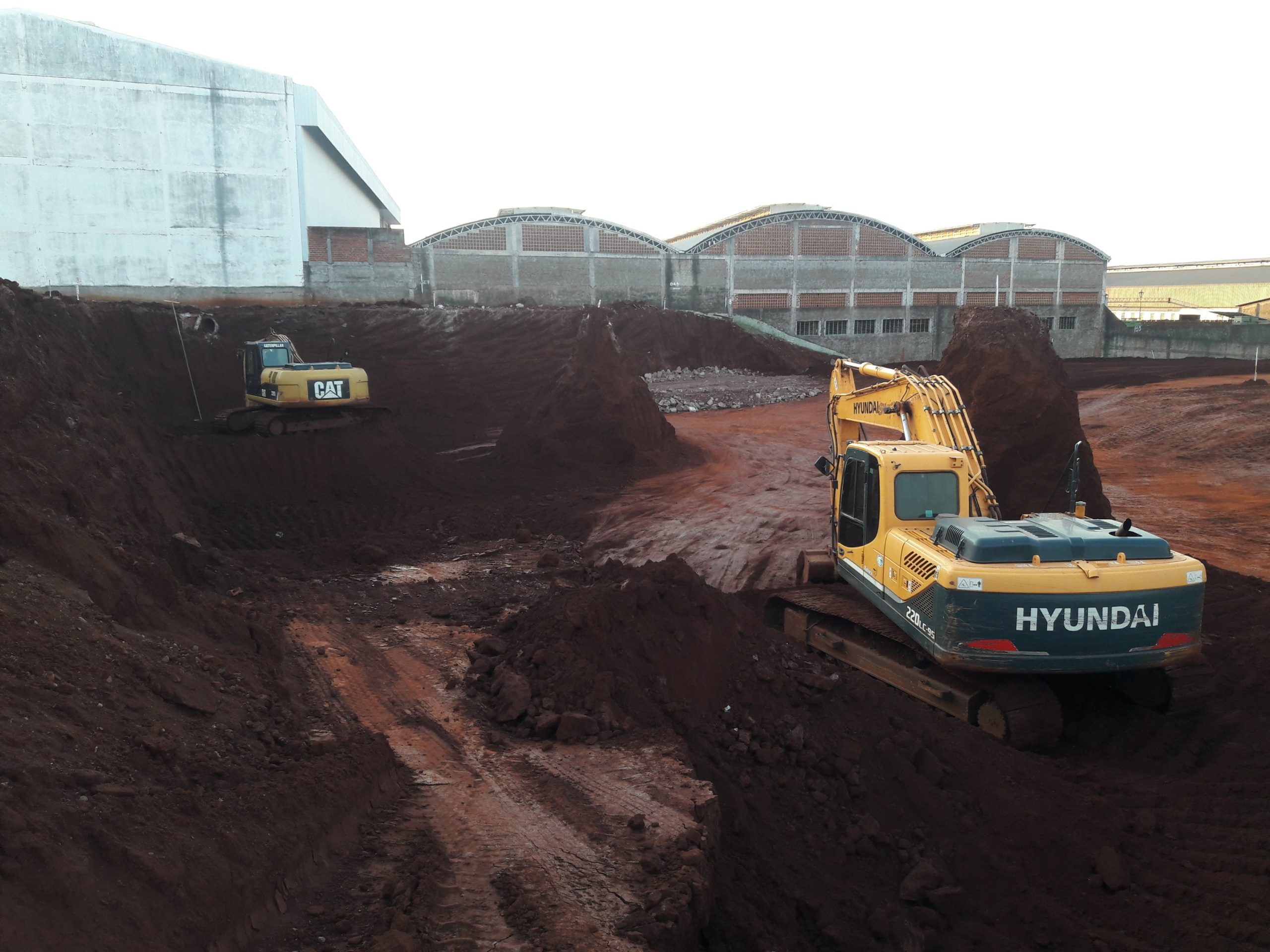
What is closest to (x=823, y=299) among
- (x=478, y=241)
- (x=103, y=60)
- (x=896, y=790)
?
(x=478, y=241)

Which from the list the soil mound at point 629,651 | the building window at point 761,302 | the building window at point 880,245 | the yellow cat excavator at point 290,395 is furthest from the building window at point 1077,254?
the soil mound at point 629,651

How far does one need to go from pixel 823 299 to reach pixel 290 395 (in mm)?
28260

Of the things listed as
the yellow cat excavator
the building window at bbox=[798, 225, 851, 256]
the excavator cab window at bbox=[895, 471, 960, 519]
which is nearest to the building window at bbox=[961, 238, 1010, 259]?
the building window at bbox=[798, 225, 851, 256]

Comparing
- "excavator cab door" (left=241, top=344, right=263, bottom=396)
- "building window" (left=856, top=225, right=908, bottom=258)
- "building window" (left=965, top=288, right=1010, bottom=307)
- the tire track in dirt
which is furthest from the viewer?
"building window" (left=965, top=288, right=1010, bottom=307)

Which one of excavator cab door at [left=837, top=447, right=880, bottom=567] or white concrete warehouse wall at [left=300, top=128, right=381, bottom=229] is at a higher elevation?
white concrete warehouse wall at [left=300, top=128, right=381, bottom=229]

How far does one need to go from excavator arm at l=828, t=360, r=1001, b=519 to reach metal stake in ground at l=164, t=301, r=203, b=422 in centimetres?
1623

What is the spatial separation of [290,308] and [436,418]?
371 inches

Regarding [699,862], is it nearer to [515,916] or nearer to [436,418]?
[515,916]

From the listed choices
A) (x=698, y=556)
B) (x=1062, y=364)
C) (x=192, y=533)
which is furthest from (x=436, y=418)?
(x=1062, y=364)

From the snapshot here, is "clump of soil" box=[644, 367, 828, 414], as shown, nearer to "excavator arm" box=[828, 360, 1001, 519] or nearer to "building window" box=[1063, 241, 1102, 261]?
"excavator arm" box=[828, 360, 1001, 519]

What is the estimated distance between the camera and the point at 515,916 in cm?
490

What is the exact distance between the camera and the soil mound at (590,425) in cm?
1920

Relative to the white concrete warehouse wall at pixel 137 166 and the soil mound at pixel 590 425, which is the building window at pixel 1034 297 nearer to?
the soil mound at pixel 590 425

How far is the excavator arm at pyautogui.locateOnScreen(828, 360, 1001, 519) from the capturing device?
28.9 ft
